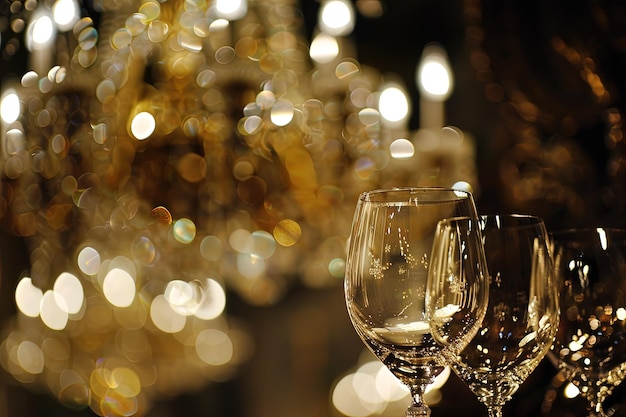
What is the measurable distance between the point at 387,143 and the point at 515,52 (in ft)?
1.89

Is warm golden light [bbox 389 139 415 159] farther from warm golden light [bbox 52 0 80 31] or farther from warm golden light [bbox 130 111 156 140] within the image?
warm golden light [bbox 52 0 80 31]

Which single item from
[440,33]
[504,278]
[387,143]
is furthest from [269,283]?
[440,33]

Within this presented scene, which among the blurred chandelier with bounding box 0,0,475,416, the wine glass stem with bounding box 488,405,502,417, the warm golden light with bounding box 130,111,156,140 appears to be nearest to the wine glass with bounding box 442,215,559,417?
the wine glass stem with bounding box 488,405,502,417

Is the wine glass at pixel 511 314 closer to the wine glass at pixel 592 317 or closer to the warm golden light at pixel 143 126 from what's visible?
the wine glass at pixel 592 317

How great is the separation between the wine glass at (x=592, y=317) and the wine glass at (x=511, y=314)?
38 millimetres

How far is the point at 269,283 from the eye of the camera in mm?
2557

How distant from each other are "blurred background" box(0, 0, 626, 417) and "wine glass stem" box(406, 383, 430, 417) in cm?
47

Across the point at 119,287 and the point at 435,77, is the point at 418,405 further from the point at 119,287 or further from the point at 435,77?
the point at 119,287

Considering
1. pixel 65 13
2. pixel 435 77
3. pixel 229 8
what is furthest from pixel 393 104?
pixel 65 13

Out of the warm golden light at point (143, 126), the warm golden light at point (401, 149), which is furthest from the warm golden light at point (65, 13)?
the warm golden light at point (401, 149)

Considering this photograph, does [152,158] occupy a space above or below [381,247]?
above

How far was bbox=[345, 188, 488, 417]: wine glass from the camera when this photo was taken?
62cm

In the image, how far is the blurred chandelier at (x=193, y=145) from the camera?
1.86m

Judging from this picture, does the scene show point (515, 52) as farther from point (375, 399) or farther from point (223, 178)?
point (375, 399)
